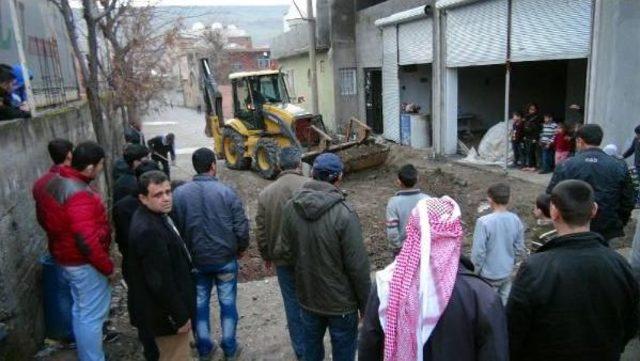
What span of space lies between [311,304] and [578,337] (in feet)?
5.06

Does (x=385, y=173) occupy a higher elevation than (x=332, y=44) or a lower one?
lower

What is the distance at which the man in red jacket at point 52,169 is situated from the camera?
348 cm

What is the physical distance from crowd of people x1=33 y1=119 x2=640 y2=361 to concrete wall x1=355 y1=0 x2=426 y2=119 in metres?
11.9

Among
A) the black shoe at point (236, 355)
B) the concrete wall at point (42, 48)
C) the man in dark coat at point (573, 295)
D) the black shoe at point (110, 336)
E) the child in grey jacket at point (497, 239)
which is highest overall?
the concrete wall at point (42, 48)

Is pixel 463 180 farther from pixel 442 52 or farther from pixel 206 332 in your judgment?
pixel 206 332

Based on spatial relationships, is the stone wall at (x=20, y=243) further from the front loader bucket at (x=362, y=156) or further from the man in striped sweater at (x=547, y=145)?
the man in striped sweater at (x=547, y=145)

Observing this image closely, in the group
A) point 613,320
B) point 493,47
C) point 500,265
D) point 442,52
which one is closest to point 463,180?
point 493,47

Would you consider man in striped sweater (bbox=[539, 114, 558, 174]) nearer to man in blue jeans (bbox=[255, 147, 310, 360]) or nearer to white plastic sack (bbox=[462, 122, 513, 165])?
white plastic sack (bbox=[462, 122, 513, 165])

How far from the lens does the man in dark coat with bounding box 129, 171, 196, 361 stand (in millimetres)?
2965

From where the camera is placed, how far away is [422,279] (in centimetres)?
175

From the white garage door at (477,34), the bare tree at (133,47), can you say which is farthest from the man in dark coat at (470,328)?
the white garage door at (477,34)

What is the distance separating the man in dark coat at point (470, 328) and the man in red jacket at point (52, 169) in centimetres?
303

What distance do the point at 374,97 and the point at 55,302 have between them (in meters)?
15.1

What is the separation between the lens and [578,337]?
7.09 feet
